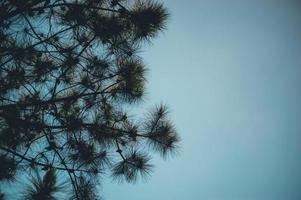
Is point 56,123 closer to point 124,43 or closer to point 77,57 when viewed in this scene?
point 77,57

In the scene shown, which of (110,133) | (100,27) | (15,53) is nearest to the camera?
(15,53)

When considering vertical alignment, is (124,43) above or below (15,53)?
above

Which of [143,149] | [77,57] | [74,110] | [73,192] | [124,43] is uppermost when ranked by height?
[124,43]

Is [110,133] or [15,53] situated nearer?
[15,53]

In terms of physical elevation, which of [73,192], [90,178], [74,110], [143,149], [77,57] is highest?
[77,57]

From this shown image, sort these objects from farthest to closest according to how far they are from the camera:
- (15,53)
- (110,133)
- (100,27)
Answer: (110,133) → (100,27) → (15,53)

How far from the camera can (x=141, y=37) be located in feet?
8.13

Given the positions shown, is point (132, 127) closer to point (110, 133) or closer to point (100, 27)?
point (110, 133)

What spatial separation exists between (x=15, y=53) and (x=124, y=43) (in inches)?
33.4

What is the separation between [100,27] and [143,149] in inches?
43.1

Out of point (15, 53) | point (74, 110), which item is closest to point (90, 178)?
point (74, 110)

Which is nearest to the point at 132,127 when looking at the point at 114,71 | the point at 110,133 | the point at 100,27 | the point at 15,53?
the point at 110,133

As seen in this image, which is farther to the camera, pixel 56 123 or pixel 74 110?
pixel 74 110

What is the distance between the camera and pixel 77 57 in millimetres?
2406
